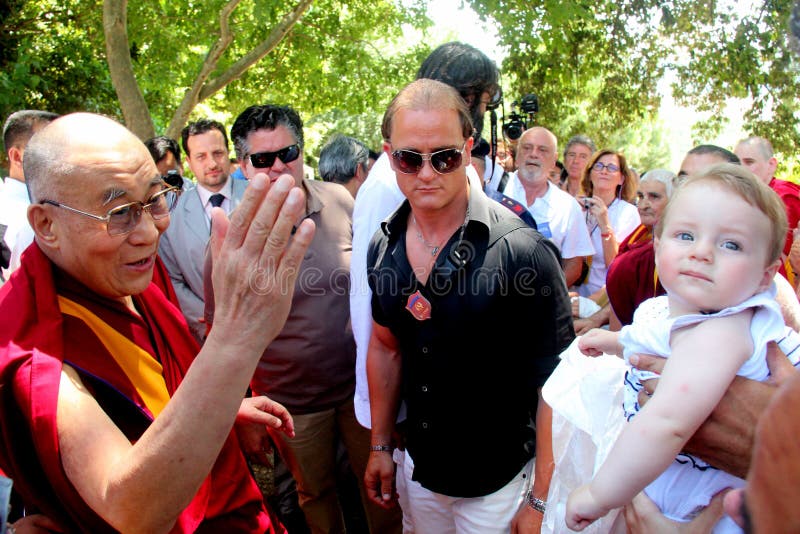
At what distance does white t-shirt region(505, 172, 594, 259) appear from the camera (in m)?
4.34

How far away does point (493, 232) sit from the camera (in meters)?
2.18

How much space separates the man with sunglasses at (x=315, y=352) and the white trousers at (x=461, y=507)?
708 millimetres

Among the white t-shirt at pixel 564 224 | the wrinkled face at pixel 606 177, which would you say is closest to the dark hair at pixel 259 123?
the white t-shirt at pixel 564 224

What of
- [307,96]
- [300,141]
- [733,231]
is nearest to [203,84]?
[307,96]

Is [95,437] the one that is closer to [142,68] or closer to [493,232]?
[493,232]

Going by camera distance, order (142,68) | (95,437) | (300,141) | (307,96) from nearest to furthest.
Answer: (95,437) → (300,141) → (142,68) → (307,96)

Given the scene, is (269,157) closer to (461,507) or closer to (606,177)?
(461,507)

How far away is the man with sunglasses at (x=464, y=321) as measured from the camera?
2.13 metres

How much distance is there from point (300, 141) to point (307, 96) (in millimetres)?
11116

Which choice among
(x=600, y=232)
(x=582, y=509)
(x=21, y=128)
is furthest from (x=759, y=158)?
(x=21, y=128)

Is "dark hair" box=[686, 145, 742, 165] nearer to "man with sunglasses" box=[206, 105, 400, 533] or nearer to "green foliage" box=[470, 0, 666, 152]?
"man with sunglasses" box=[206, 105, 400, 533]

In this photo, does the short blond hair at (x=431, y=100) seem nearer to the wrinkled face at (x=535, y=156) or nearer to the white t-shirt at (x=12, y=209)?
the white t-shirt at (x=12, y=209)

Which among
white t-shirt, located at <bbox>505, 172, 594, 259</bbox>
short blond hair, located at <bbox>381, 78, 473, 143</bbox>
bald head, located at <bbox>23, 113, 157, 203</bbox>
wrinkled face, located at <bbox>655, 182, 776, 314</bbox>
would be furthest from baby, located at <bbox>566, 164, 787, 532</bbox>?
white t-shirt, located at <bbox>505, 172, 594, 259</bbox>

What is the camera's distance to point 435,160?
2.20 m
